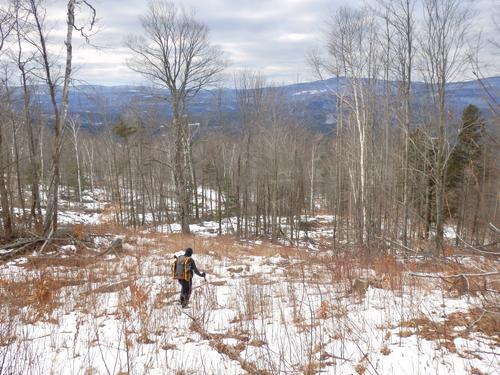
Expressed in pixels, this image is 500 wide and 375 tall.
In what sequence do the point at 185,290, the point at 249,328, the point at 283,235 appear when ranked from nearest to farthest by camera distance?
the point at 249,328 → the point at 185,290 → the point at 283,235

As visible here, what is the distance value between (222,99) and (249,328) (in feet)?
73.4

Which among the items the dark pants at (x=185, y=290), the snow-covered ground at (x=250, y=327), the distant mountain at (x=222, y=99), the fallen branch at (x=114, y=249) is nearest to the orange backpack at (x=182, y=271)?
the dark pants at (x=185, y=290)

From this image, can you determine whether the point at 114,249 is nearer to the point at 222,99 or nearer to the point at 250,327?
the point at 250,327

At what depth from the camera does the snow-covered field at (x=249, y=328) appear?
3.79 m

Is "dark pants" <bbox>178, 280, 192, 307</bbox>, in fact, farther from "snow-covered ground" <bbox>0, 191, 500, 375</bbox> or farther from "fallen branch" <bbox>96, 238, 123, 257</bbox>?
"fallen branch" <bbox>96, 238, 123, 257</bbox>

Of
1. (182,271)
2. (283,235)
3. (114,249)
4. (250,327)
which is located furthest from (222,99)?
(250,327)

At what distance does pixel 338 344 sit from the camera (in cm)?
433

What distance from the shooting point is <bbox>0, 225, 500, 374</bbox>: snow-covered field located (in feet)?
12.4

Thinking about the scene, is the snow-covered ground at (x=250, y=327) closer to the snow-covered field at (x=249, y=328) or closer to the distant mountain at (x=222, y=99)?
the snow-covered field at (x=249, y=328)

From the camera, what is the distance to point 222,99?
25.5 metres

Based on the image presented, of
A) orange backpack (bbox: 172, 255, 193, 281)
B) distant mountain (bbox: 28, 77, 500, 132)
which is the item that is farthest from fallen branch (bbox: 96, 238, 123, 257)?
distant mountain (bbox: 28, 77, 500, 132)

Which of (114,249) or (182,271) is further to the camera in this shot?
(114,249)

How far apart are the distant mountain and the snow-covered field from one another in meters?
6.09

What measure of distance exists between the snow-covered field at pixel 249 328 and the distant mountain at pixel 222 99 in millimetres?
6094
